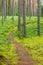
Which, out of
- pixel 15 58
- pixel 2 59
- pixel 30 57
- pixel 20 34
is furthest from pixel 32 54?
pixel 20 34

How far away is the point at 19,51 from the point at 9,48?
822mm

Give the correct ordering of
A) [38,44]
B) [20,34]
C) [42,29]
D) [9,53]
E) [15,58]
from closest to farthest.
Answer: [15,58] → [9,53] → [38,44] → [20,34] → [42,29]

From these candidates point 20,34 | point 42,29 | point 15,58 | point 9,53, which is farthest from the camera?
point 42,29

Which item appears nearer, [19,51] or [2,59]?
[2,59]

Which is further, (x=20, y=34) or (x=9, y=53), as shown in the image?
(x=20, y=34)

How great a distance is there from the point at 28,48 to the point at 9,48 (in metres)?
1.47

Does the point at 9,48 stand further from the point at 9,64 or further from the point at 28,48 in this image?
the point at 9,64

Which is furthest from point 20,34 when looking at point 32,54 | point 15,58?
point 15,58

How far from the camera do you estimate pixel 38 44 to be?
50.1ft

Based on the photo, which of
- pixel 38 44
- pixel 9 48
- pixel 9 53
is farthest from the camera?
pixel 38 44

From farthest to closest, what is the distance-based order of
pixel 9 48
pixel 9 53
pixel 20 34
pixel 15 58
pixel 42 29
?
pixel 42 29 < pixel 20 34 < pixel 9 48 < pixel 9 53 < pixel 15 58

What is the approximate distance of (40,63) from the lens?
10578mm

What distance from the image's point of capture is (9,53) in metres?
12.1

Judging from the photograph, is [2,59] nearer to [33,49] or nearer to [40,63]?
[40,63]
